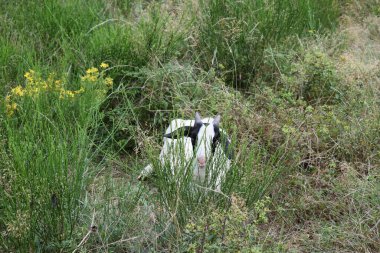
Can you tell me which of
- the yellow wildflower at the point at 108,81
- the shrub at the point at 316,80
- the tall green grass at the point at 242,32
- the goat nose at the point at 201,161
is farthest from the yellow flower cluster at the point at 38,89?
the shrub at the point at 316,80

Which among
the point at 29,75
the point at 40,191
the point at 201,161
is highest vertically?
the point at 29,75

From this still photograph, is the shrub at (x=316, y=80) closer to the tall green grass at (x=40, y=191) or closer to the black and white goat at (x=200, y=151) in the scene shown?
the black and white goat at (x=200, y=151)

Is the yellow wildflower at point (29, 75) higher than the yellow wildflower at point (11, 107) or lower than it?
higher

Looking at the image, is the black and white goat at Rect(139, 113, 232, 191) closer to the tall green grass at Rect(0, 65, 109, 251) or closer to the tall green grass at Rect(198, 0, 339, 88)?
the tall green grass at Rect(0, 65, 109, 251)

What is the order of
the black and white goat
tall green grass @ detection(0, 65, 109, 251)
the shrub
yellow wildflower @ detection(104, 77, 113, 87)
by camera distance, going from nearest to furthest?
tall green grass @ detection(0, 65, 109, 251) < the black and white goat < yellow wildflower @ detection(104, 77, 113, 87) < the shrub

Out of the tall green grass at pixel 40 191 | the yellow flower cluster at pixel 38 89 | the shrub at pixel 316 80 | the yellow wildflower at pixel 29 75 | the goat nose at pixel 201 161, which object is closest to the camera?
the tall green grass at pixel 40 191

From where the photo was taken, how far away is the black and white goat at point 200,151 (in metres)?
2.96

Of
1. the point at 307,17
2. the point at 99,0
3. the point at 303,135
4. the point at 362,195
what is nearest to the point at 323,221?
the point at 362,195

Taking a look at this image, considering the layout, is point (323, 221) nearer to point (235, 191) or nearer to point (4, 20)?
point (235, 191)

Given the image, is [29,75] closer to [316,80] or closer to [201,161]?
[201,161]

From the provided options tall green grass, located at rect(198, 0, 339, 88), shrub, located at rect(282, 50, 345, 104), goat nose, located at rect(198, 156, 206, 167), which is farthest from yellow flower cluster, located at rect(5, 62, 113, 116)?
shrub, located at rect(282, 50, 345, 104)

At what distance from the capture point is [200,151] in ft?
10.8

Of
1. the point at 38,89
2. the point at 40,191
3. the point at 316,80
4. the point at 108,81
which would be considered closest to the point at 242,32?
the point at 316,80

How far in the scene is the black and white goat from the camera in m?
2.96
